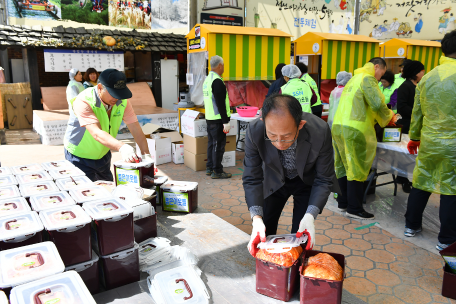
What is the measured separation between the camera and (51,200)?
185cm

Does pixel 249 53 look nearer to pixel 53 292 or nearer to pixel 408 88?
pixel 408 88

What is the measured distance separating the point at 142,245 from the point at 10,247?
76cm

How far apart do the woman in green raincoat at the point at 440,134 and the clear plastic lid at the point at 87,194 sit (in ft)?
9.53

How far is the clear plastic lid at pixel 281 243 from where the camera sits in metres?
1.75

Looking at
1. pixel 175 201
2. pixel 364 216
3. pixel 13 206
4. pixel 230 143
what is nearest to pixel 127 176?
pixel 175 201

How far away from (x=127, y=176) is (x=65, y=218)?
0.97 m

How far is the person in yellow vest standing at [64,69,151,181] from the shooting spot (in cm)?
270

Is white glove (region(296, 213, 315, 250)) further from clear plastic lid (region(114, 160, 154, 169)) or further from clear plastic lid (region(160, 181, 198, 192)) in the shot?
clear plastic lid (region(114, 160, 154, 169))

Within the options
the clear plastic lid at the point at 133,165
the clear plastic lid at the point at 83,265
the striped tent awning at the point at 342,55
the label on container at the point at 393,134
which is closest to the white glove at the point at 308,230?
the clear plastic lid at the point at 83,265

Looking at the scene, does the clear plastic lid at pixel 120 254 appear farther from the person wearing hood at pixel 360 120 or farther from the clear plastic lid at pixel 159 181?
the person wearing hood at pixel 360 120

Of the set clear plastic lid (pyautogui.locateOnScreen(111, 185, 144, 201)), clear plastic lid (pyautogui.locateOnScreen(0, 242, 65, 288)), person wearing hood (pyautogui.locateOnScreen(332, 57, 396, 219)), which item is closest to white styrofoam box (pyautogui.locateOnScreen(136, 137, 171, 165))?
person wearing hood (pyautogui.locateOnScreen(332, 57, 396, 219))

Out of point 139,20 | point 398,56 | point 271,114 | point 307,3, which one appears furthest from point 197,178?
point 307,3

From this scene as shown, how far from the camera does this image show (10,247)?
150 centimetres

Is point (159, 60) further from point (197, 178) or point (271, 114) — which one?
point (271, 114)
